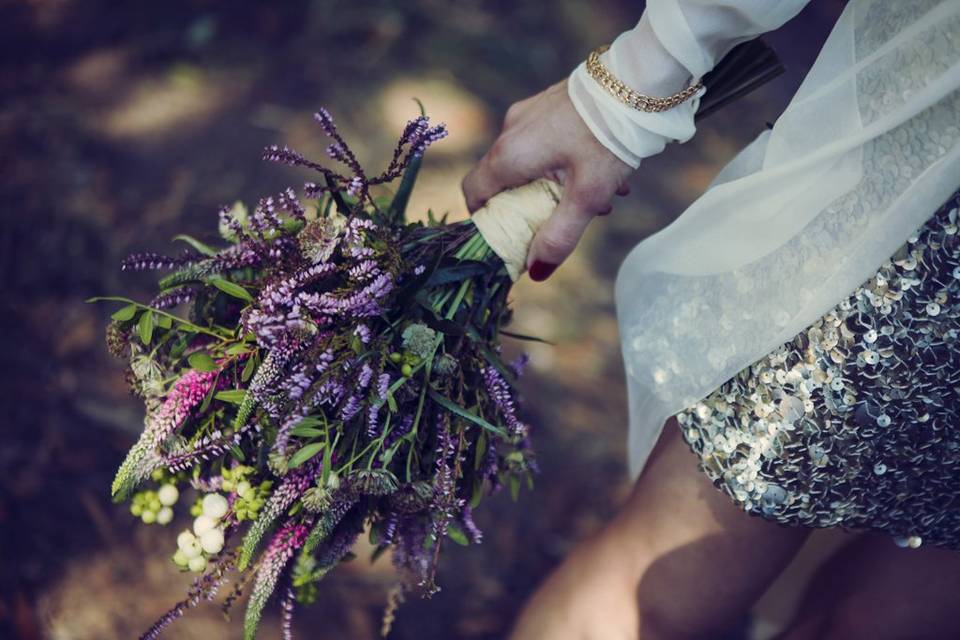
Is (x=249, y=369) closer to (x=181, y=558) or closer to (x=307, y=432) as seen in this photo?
(x=307, y=432)

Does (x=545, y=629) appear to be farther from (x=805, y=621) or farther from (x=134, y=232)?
(x=134, y=232)

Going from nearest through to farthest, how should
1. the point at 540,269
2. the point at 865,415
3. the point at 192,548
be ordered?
the point at 865,415 < the point at 192,548 < the point at 540,269

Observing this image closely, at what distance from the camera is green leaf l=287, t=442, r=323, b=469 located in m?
1.04

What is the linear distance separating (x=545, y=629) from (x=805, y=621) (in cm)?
56

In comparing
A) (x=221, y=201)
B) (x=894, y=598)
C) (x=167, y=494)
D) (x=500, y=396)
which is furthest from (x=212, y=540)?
(x=221, y=201)

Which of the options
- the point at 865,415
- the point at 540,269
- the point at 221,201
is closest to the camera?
the point at 865,415

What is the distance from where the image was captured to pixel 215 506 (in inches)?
44.6

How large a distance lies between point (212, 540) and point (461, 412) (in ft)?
1.31

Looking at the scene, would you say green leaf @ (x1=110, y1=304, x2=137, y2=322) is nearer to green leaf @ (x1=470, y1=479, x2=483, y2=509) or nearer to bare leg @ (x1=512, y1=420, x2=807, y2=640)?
green leaf @ (x1=470, y1=479, x2=483, y2=509)

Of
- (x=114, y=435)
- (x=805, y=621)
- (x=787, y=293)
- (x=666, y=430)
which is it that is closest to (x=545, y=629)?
(x=666, y=430)

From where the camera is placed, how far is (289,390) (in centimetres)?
103

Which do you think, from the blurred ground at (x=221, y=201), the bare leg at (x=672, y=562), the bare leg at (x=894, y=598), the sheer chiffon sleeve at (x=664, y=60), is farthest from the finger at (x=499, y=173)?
the blurred ground at (x=221, y=201)

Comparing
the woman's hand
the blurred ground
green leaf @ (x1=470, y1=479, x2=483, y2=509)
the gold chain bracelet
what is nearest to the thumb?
the woman's hand

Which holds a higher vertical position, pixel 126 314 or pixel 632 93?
pixel 126 314
